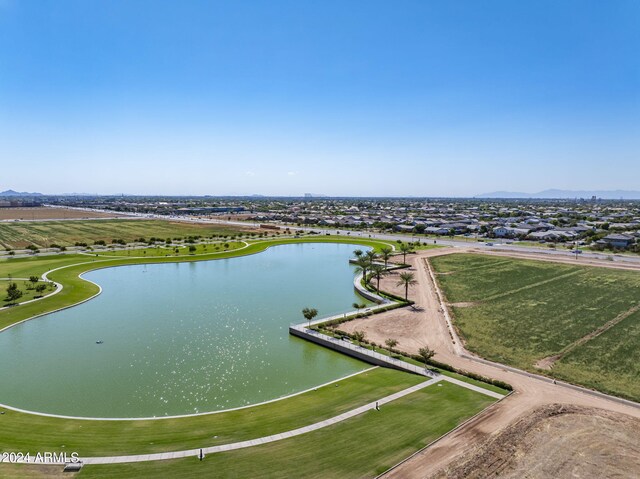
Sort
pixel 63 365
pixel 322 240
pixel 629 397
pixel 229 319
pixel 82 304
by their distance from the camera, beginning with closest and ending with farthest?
1. pixel 629 397
2. pixel 63 365
3. pixel 229 319
4. pixel 82 304
5. pixel 322 240

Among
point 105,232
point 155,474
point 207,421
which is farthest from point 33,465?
point 105,232

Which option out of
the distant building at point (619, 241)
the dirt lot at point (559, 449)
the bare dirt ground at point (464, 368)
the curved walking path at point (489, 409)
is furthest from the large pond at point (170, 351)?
the distant building at point (619, 241)

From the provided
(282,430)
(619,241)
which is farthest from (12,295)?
(619,241)

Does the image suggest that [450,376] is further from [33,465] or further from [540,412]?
[33,465]

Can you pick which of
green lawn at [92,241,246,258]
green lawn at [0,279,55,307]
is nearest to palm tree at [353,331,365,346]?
green lawn at [0,279,55,307]

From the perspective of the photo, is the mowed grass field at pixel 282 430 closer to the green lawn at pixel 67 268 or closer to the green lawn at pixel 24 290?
the green lawn at pixel 67 268
